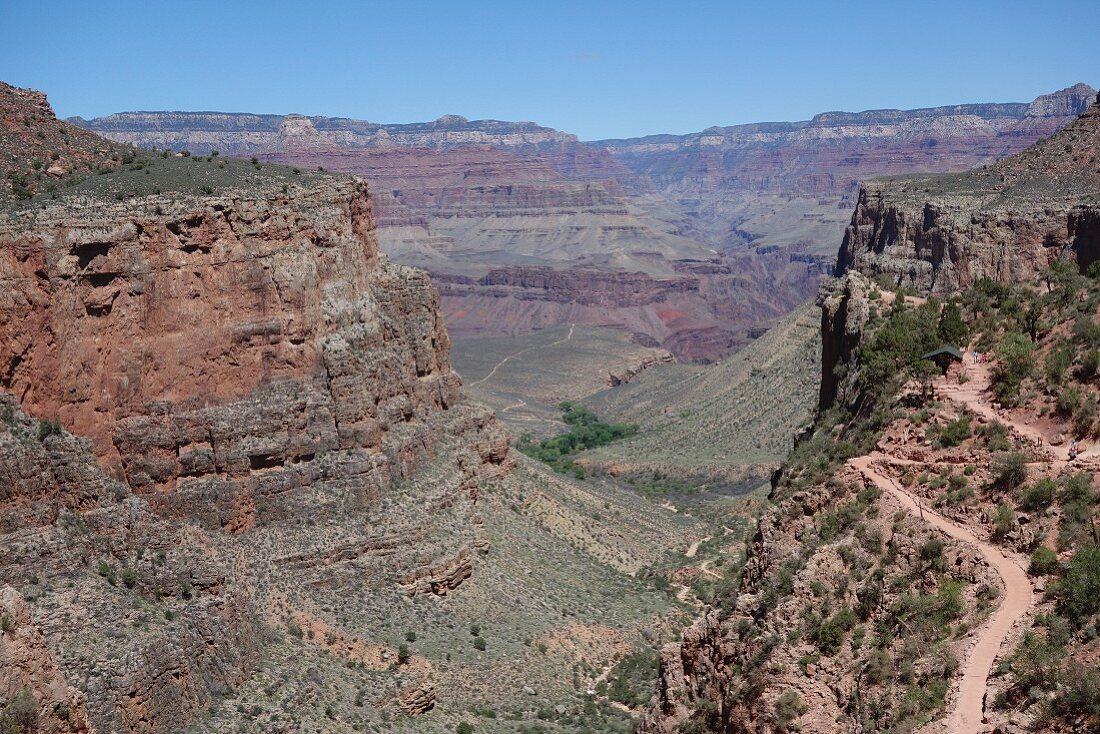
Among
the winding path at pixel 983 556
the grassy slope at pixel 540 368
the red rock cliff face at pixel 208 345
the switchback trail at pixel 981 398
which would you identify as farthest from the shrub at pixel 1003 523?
the grassy slope at pixel 540 368

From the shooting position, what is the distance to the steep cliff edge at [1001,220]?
Result: 84.9 metres

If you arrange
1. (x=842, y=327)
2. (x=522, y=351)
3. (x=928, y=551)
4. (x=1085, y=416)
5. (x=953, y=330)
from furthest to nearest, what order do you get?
(x=522, y=351) → (x=842, y=327) → (x=953, y=330) → (x=1085, y=416) → (x=928, y=551)

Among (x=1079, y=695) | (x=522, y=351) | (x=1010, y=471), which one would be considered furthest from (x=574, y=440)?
(x=1079, y=695)

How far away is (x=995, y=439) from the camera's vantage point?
2645 centimetres

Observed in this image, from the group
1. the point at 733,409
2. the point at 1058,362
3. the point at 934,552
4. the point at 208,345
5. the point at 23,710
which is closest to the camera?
the point at 23,710

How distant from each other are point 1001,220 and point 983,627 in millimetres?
75535

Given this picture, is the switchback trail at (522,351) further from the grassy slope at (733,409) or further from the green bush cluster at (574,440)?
the green bush cluster at (574,440)

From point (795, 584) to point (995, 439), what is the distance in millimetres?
5526

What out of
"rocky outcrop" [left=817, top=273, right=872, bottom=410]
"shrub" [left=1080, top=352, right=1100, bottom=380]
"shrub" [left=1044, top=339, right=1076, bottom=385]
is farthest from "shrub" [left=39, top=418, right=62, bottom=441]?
"shrub" [left=1080, top=352, right=1100, bottom=380]

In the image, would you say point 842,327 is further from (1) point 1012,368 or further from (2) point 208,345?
(2) point 208,345

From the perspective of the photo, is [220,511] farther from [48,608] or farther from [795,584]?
[795,584]

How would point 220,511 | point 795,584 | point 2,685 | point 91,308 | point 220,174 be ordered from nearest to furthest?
point 2,685
point 795,584
point 91,308
point 220,511
point 220,174

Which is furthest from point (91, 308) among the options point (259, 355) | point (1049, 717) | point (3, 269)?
point (1049, 717)

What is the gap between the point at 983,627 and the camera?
2136 centimetres
